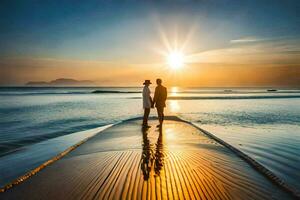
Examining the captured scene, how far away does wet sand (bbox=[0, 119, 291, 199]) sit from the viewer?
4438mm

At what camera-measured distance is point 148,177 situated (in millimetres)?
5164

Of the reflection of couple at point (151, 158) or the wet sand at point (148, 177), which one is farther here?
the reflection of couple at point (151, 158)

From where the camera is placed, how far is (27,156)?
345 inches

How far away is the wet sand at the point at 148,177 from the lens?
4438mm

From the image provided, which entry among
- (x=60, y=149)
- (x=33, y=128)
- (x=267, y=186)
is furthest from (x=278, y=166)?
(x=33, y=128)

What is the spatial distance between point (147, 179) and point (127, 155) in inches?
85.2

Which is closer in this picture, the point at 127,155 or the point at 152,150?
the point at 127,155

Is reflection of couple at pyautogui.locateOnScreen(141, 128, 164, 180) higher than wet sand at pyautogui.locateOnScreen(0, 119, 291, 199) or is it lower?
higher

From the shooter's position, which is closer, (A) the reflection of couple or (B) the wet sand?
(B) the wet sand

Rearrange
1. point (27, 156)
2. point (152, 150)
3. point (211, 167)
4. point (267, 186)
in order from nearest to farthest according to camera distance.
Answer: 1. point (267, 186)
2. point (211, 167)
3. point (152, 150)
4. point (27, 156)

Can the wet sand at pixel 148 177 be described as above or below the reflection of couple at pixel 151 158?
below

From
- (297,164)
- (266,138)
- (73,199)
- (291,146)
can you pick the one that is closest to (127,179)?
(73,199)

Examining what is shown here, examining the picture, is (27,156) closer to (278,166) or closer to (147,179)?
(147,179)

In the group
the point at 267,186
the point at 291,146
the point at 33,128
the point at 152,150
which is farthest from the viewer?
the point at 33,128
